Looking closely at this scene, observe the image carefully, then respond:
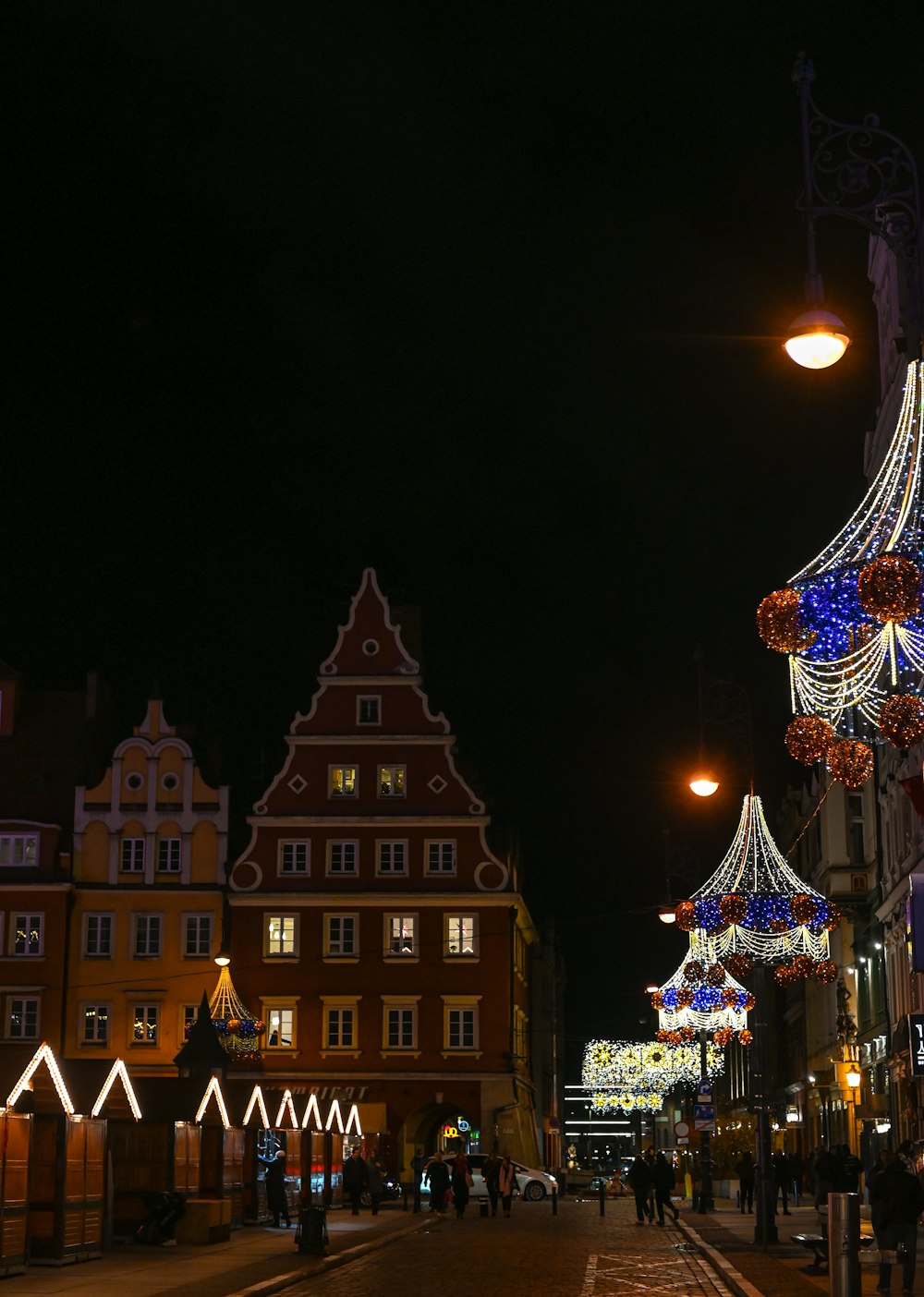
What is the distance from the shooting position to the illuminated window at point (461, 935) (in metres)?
64.4

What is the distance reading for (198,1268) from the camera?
26.8 metres

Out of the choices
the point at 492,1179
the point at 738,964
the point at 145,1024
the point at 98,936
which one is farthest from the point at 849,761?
the point at 98,936

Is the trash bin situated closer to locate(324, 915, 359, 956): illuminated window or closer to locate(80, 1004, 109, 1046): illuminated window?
locate(324, 915, 359, 956): illuminated window

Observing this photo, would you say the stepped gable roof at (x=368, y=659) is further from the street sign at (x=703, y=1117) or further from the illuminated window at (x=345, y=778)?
the street sign at (x=703, y=1117)

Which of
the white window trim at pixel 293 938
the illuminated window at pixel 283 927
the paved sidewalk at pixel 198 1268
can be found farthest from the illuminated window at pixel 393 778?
the paved sidewalk at pixel 198 1268

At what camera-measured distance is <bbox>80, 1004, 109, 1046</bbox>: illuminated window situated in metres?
64.3

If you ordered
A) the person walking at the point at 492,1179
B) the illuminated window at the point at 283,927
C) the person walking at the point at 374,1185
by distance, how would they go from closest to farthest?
the person walking at the point at 492,1179
the person walking at the point at 374,1185
the illuminated window at the point at 283,927

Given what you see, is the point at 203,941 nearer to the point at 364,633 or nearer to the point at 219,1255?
the point at 364,633

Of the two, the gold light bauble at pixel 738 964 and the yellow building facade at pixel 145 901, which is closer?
the gold light bauble at pixel 738 964

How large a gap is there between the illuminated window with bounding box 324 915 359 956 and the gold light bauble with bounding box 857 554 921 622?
51.9 metres

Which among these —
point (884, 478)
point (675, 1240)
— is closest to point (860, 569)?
point (884, 478)

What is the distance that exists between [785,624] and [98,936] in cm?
5295

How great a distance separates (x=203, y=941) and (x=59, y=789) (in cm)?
846

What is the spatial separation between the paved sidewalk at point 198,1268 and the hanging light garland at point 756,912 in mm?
8037
